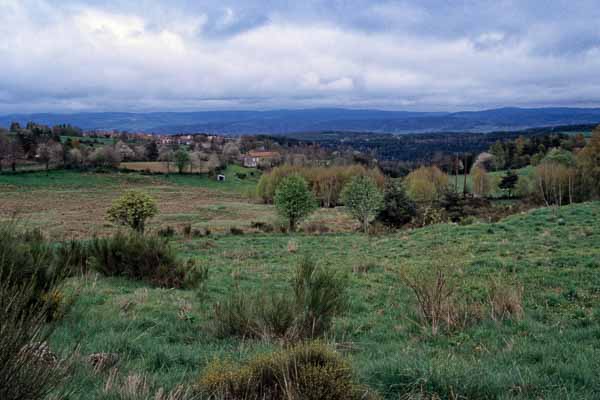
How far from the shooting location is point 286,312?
227 inches

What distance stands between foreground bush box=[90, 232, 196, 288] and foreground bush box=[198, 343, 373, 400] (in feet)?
23.4

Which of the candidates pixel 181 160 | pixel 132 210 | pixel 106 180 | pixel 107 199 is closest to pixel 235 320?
pixel 132 210

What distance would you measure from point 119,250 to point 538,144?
109 meters

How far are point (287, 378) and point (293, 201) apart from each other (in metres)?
31.7

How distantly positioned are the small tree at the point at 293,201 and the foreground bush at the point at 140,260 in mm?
23973

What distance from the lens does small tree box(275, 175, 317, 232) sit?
35219 mm

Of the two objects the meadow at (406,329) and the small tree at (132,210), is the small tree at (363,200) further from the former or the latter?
the meadow at (406,329)

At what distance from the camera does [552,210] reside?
882 inches

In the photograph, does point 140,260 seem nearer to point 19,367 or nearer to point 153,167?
point 19,367

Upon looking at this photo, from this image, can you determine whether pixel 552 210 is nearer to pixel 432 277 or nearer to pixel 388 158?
pixel 432 277

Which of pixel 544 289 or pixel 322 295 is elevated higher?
pixel 322 295

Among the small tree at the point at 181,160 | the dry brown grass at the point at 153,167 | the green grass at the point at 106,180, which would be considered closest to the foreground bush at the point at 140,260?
the green grass at the point at 106,180

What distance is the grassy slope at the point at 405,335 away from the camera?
406 centimetres

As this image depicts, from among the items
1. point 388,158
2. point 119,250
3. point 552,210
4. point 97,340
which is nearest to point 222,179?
point 388,158
